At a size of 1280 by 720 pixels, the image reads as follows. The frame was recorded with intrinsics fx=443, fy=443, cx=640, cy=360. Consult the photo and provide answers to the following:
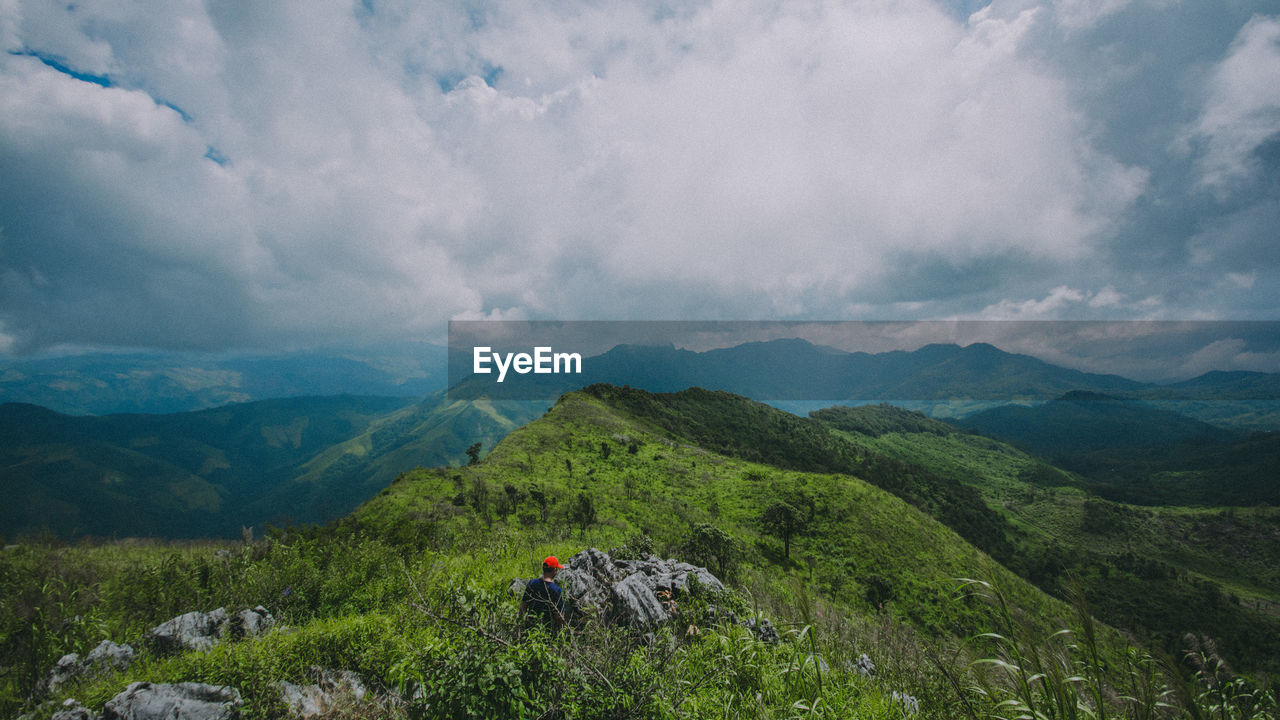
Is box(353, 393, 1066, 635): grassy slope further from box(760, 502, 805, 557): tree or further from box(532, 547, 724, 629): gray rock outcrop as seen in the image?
box(532, 547, 724, 629): gray rock outcrop

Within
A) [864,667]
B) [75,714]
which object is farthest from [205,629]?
[864,667]

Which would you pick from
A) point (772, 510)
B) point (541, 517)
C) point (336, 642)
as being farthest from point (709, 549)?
point (772, 510)

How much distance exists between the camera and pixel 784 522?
41844 mm

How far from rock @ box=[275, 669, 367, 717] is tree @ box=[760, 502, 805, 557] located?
3955 cm

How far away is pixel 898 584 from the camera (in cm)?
4019

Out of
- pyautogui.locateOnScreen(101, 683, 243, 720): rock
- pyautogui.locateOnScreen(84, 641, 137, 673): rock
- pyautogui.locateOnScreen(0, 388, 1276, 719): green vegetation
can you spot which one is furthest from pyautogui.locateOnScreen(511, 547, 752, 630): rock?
pyautogui.locateOnScreen(84, 641, 137, 673): rock

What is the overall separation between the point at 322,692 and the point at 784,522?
4107cm

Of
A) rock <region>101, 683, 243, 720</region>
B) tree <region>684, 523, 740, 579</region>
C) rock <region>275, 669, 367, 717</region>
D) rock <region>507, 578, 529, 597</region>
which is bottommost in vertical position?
tree <region>684, 523, 740, 579</region>

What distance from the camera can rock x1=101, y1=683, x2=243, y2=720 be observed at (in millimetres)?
5938

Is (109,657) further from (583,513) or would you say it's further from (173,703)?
(583,513)

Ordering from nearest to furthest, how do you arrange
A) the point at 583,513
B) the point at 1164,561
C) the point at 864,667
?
the point at 864,667
the point at 583,513
the point at 1164,561

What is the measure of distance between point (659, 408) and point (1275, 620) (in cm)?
11177

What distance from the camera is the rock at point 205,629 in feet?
26.7

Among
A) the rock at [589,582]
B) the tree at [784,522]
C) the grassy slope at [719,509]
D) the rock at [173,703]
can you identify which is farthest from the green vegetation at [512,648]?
the tree at [784,522]
